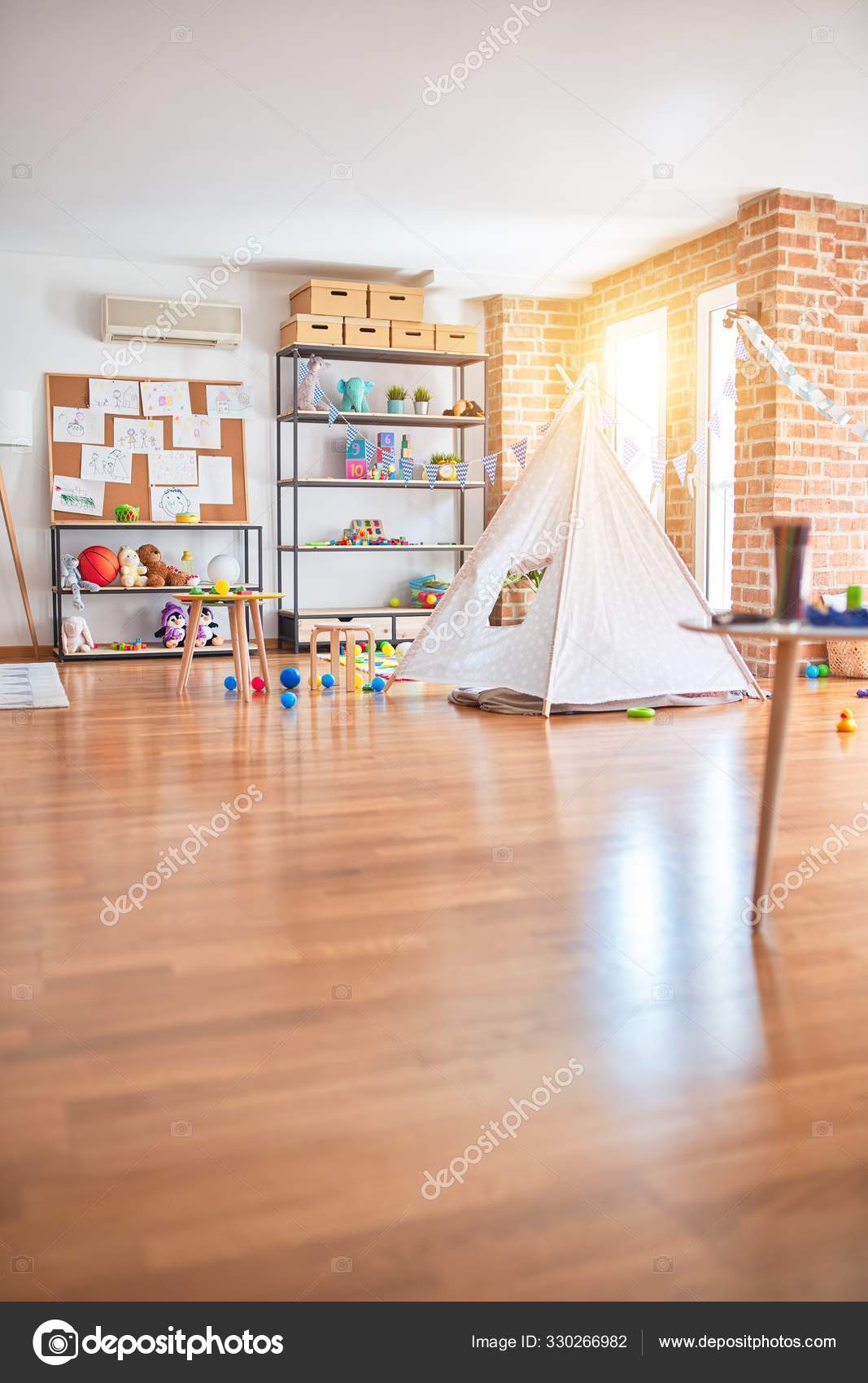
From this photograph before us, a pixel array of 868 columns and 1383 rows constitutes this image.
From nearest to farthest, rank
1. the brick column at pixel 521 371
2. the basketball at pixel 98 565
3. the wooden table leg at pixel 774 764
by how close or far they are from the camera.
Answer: the wooden table leg at pixel 774 764 < the basketball at pixel 98 565 < the brick column at pixel 521 371

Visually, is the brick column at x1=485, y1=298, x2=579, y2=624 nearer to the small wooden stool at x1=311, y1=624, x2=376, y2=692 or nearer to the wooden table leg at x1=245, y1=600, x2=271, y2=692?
the small wooden stool at x1=311, y1=624, x2=376, y2=692

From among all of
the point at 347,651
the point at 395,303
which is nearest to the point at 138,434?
the point at 395,303

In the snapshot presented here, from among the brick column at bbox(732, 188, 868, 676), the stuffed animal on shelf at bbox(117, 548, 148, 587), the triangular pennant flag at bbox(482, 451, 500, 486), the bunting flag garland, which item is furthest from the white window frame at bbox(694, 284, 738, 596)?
the stuffed animal on shelf at bbox(117, 548, 148, 587)

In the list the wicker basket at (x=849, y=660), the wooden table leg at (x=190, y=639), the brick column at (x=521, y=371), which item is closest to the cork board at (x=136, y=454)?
the brick column at (x=521, y=371)

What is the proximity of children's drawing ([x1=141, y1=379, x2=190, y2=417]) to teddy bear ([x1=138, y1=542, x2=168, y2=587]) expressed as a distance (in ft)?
A: 2.80

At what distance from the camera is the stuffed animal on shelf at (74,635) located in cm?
684

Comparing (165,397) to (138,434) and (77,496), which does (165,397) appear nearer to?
(138,434)

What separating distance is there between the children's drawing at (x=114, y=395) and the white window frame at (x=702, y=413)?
3.41m

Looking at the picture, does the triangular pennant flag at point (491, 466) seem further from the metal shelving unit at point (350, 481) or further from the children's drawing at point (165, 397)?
the children's drawing at point (165, 397)

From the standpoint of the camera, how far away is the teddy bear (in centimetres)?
715

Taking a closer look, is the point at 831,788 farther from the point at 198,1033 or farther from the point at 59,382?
the point at 59,382

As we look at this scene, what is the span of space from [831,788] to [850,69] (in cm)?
273

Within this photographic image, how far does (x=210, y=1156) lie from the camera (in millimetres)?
1339

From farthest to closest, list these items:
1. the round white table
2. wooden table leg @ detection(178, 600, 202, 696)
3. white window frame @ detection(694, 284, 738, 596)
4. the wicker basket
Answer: white window frame @ detection(694, 284, 738, 596)
the wicker basket
wooden table leg @ detection(178, 600, 202, 696)
the round white table
